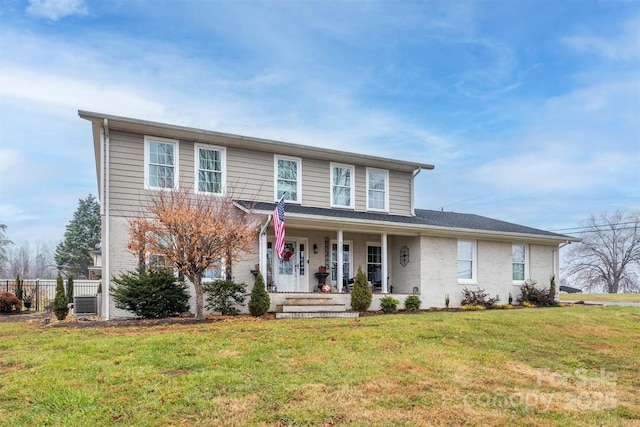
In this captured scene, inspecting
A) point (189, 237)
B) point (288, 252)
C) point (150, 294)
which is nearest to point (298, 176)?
point (288, 252)

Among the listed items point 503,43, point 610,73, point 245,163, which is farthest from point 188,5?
point 610,73

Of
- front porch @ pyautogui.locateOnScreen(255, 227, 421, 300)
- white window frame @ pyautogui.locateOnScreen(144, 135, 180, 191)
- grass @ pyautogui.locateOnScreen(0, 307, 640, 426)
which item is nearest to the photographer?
grass @ pyautogui.locateOnScreen(0, 307, 640, 426)

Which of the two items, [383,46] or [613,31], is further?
[383,46]

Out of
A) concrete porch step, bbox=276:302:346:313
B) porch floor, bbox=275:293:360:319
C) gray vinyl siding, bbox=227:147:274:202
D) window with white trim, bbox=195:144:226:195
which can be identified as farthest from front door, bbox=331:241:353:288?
window with white trim, bbox=195:144:226:195

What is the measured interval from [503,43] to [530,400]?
47.6 feet

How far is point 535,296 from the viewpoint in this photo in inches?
653

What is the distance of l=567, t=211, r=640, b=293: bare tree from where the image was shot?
42000mm

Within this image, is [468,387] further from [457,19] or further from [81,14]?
[81,14]

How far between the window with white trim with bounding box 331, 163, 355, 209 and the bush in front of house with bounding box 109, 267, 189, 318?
653 centimetres

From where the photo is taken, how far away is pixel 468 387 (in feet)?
17.3

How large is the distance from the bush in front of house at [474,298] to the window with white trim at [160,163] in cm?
1074

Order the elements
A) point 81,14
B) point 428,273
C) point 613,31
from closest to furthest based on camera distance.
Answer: point 81,14 < point 613,31 < point 428,273

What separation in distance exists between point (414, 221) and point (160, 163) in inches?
357

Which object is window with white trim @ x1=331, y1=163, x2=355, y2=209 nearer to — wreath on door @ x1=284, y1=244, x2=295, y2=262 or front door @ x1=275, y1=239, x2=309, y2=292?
front door @ x1=275, y1=239, x2=309, y2=292
